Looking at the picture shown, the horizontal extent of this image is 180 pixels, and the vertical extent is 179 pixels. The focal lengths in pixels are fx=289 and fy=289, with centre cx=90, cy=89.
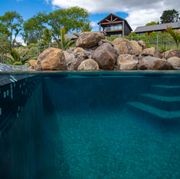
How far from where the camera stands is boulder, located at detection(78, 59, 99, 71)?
13266 millimetres

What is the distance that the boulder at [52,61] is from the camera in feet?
42.1

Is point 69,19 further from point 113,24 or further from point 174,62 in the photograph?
point 174,62

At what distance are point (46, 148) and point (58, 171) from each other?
1005 millimetres

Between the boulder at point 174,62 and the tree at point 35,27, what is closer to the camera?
the boulder at point 174,62

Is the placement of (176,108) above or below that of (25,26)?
below

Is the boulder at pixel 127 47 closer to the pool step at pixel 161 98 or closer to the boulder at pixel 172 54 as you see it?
the boulder at pixel 172 54

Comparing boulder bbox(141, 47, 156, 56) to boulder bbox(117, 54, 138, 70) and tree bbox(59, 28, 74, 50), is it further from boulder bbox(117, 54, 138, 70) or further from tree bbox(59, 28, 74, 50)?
tree bbox(59, 28, 74, 50)

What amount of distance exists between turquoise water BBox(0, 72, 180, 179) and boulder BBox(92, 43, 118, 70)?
0.99 meters

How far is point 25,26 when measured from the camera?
59.8 m

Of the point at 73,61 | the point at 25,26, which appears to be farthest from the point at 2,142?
the point at 25,26

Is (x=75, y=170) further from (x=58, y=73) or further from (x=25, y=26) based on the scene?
(x=25, y=26)

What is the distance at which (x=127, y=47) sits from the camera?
627 inches

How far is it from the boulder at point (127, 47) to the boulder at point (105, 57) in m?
1.46

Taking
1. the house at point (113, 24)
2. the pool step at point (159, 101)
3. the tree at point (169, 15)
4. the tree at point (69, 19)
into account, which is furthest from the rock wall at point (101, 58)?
the tree at point (169, 15)
